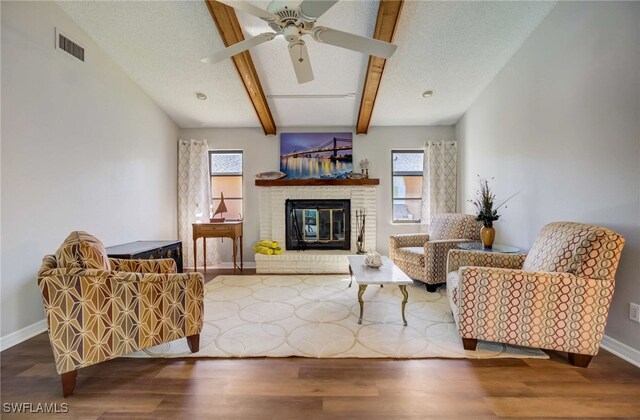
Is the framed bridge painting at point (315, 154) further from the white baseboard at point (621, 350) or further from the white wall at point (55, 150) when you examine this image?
the white baseboard at point (621, 350)

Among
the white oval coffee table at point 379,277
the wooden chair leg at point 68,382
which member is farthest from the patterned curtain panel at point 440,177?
the wooden chair leg at point 68,382

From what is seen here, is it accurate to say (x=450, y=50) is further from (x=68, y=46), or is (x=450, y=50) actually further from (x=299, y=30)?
(x=68, y=46)

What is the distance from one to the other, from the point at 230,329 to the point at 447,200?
398cm

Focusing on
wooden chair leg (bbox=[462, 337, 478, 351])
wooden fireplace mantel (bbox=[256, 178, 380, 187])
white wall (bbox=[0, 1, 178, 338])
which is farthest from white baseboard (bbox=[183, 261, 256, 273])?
Answer: wooden chair leg (bbox=[462, 337, 478, 351])

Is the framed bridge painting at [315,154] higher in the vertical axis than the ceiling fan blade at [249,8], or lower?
lower

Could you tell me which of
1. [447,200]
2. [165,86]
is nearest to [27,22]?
[165,86]

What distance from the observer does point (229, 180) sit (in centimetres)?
496

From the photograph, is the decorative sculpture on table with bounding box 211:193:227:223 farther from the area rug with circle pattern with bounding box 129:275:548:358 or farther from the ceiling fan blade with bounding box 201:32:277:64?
the ceiling fan blade with bounding box 201:32:277:64

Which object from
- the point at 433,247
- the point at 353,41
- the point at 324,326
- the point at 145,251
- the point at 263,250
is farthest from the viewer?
the point at 263,250

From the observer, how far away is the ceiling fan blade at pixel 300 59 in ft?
7.11

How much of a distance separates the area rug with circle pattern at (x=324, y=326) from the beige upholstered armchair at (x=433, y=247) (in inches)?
8.1

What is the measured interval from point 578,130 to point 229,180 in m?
4.63

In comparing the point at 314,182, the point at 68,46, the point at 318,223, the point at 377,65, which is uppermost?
the point at 377,65

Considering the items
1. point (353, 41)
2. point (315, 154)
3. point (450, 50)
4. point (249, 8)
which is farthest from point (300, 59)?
point (315, 154)
